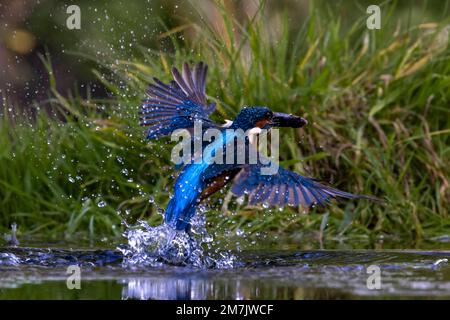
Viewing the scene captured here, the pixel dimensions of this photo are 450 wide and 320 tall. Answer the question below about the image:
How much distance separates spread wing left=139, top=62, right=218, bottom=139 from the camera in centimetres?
567

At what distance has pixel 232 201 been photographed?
6.62 metres

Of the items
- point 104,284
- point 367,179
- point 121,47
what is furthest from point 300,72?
point 104,284

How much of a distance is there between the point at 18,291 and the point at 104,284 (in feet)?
1.30

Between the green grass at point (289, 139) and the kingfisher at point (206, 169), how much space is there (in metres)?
0.80

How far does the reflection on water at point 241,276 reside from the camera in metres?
4.25

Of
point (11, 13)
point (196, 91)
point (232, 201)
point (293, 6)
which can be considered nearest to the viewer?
point (196, 91)

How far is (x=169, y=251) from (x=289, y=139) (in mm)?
1677

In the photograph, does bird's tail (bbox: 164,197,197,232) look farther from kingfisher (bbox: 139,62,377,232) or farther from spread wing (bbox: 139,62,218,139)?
spread wing (bbox: 139,62,218,139)

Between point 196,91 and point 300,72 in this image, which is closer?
point 196,91

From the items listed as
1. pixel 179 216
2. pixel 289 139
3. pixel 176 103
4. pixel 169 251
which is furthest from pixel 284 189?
pixel 289 139

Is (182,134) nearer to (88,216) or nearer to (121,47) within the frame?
(88,216)

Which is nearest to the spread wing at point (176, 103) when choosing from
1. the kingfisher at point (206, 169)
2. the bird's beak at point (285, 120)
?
the kingfisher at point (206, 169)

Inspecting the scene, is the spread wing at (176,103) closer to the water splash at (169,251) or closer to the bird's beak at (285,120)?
the bird's beak at (285,120)

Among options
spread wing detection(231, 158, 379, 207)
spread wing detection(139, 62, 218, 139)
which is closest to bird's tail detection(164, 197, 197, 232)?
spread wing detection(231, 158, 379, 207)
